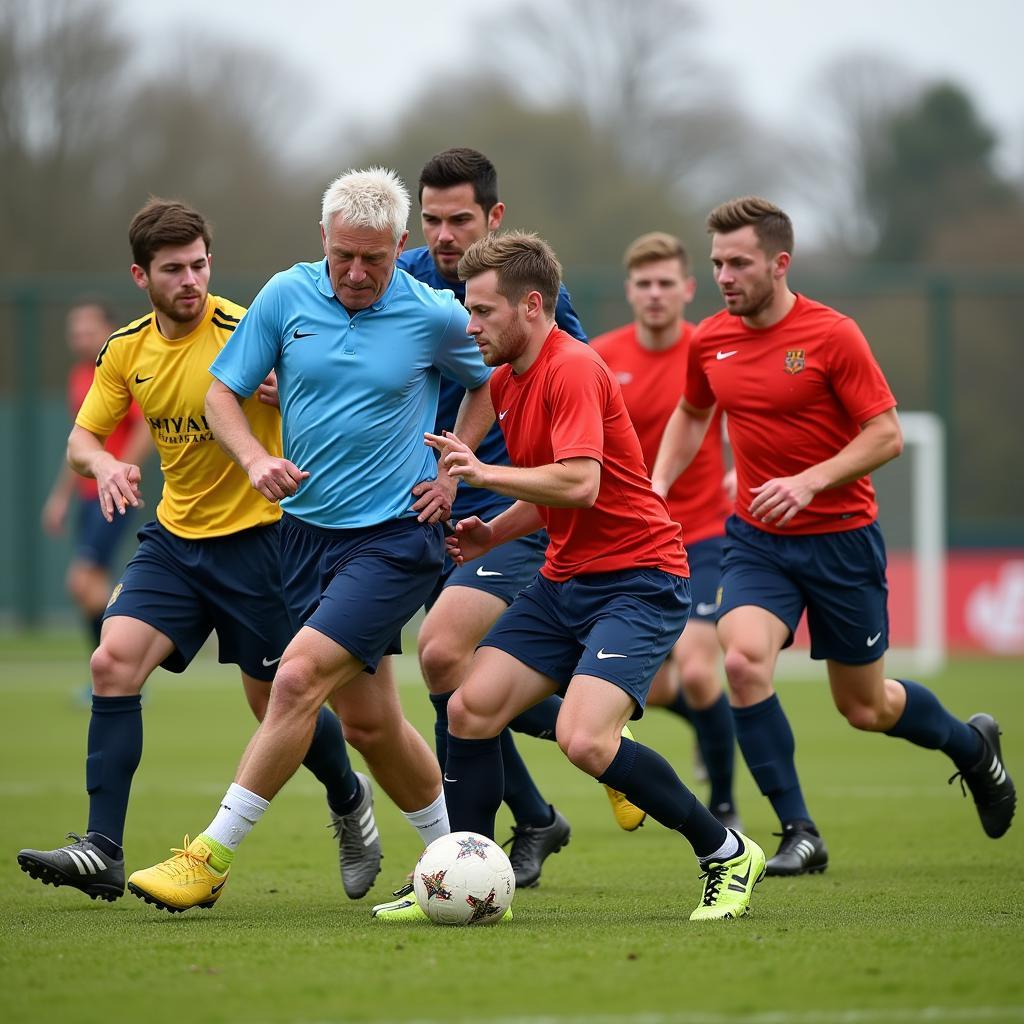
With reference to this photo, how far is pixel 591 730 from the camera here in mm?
5129

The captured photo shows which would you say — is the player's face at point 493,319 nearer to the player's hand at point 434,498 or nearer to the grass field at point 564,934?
the player's hand at point 434,498

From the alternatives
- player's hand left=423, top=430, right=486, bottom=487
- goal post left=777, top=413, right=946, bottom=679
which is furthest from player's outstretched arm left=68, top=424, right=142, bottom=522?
goal post left=777, top=413, right=946, bottom=679

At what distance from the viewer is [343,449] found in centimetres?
551

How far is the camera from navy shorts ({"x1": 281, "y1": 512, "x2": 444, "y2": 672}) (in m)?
5.32

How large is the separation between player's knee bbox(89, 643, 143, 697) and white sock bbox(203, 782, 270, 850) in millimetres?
732

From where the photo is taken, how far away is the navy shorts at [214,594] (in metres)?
5.92

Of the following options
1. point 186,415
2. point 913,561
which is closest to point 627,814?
point 186,415

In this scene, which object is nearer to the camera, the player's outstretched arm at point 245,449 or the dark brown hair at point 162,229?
the player's outstretched arm at point 245,449

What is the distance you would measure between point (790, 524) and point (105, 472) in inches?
106

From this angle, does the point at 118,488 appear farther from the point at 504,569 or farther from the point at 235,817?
the point at 504,569

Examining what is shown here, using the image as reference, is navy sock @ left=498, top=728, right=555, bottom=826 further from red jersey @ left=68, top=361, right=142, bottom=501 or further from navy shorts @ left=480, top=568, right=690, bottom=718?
red jersey @ left=68, top=361, right=142, bottom=501

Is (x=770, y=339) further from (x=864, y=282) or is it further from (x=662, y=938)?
(x=864, y=282)

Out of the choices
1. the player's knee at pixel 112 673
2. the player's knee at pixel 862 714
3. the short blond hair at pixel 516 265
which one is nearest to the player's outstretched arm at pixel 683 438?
the player's knee at pixel 862 714

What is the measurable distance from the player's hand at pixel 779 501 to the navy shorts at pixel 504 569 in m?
0.81
